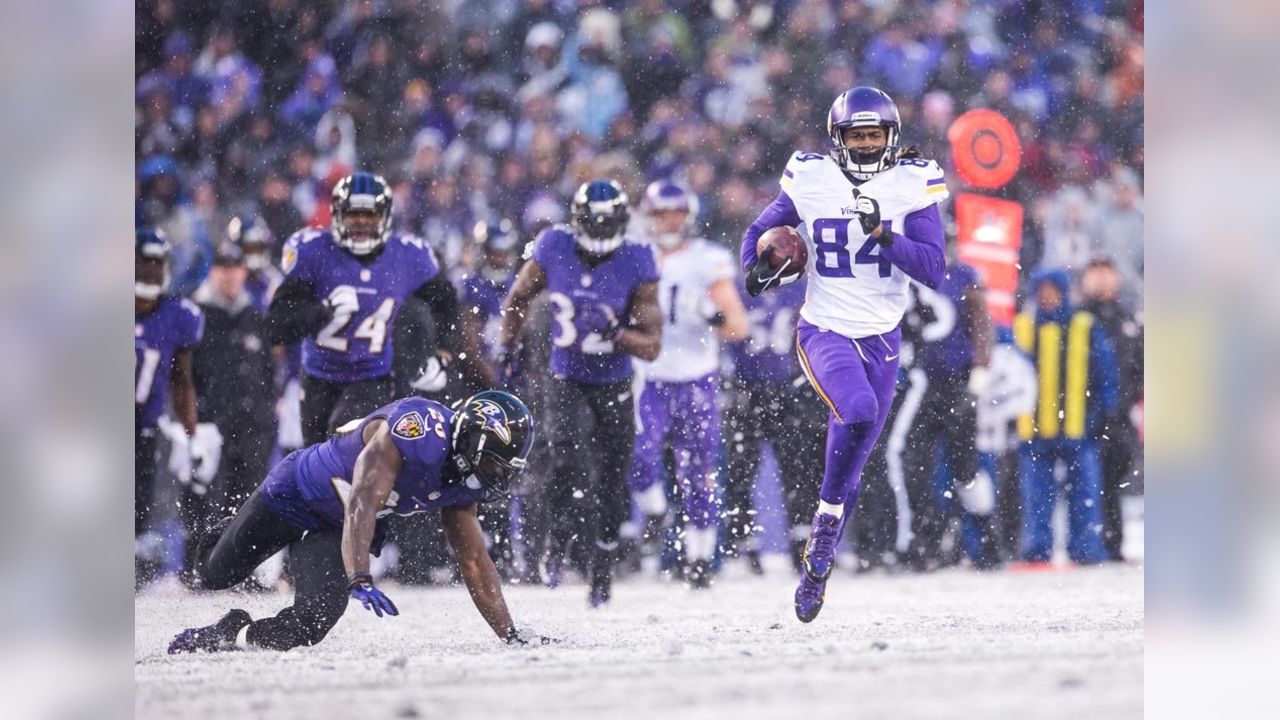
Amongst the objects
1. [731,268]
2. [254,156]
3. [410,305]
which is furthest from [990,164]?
[254,156]

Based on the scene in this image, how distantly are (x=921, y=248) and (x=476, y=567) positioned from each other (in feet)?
5.23

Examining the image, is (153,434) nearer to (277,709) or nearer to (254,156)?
(254,156)

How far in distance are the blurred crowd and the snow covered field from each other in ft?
3.57

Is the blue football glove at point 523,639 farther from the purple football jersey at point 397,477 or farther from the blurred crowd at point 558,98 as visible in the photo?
the blurred crowd at point 558,98

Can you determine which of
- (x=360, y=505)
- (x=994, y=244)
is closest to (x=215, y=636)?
(x=360, y=505)

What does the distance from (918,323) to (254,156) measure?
220 cm

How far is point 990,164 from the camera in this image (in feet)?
16.1

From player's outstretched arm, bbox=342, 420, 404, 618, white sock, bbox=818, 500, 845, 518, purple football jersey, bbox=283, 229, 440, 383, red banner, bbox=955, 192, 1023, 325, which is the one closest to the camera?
player's outstretched arm, bbox=342, 420, 404, 618

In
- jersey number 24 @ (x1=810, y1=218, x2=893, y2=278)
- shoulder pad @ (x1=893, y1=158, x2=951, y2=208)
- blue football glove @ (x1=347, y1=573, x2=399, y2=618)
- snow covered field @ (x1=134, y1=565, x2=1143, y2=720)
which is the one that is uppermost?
shoulder pad @ (x1=893, y1=158, x2=951, y2=208)

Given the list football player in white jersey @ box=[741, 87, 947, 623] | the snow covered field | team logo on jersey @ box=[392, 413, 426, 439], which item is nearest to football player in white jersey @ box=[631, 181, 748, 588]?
the snow covered field

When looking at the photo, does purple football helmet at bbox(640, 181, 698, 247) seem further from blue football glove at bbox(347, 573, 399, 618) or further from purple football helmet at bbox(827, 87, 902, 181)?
blue football glove at bbox(347, 573, 399, 618)

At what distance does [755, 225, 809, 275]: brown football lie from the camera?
4426 mm

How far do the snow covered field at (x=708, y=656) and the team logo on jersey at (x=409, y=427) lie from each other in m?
0.66
